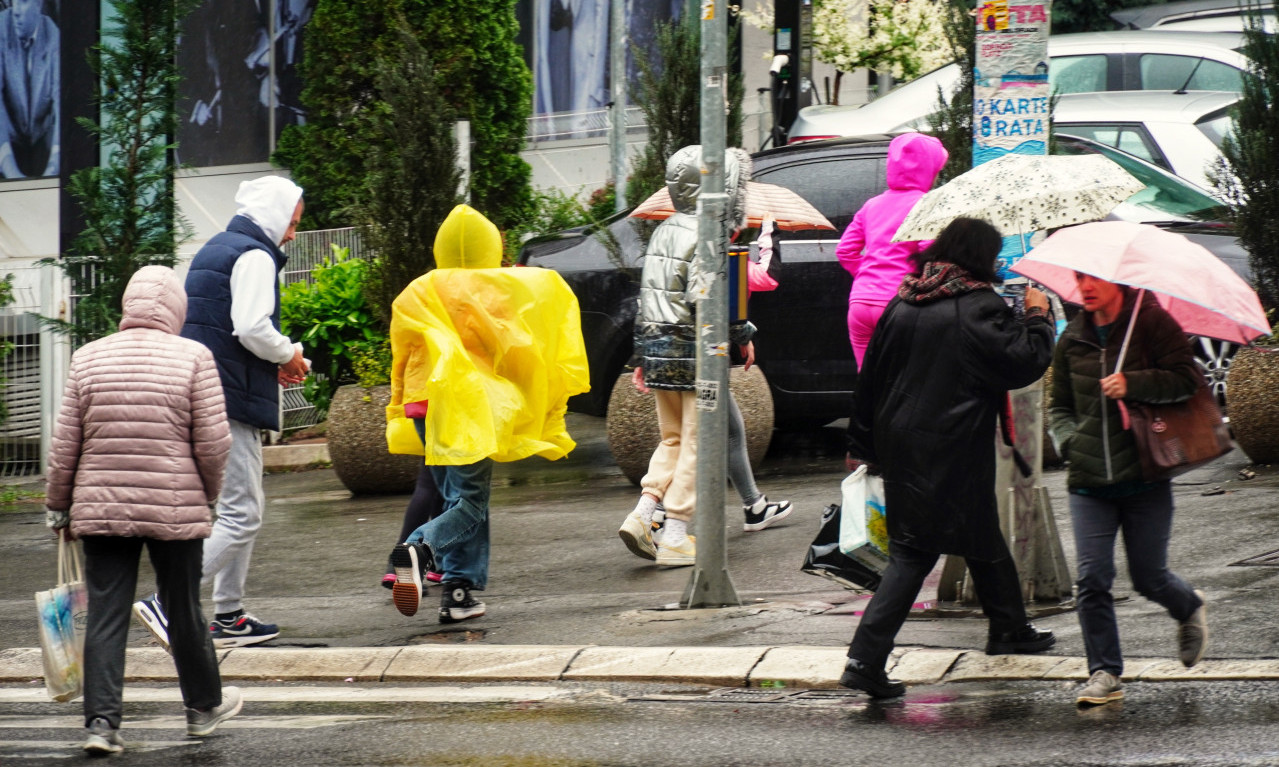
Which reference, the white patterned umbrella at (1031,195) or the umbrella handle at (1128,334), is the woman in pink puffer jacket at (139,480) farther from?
the umbrella handle at (1128,334)

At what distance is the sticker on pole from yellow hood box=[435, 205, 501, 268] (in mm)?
1136

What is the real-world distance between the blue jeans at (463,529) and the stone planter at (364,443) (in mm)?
3395

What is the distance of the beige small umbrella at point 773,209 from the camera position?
9.09 metres

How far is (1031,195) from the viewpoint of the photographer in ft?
20.7

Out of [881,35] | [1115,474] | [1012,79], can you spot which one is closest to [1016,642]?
[1115,474]

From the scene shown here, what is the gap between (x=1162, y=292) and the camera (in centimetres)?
530

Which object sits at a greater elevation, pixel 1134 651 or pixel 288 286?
pixel 288 286

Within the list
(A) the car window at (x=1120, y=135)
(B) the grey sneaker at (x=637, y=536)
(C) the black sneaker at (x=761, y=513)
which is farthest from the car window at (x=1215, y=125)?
(B) the grey sneaker at (x=637, y=536)

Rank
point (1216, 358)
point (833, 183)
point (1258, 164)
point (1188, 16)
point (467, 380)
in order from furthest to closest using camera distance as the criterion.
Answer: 1. point (1188, 16)
2. point (833, 183)
3. point (1216, 358)
4. point (1258, 164)
5. point (467, 380)

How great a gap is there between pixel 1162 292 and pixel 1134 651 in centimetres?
149

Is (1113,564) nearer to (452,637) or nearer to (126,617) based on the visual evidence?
(452,637)

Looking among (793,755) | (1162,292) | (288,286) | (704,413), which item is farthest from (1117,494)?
(288,286)

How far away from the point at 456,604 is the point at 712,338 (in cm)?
162

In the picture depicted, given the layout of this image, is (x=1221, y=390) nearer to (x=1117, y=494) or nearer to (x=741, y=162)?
(x=741, y=162)
